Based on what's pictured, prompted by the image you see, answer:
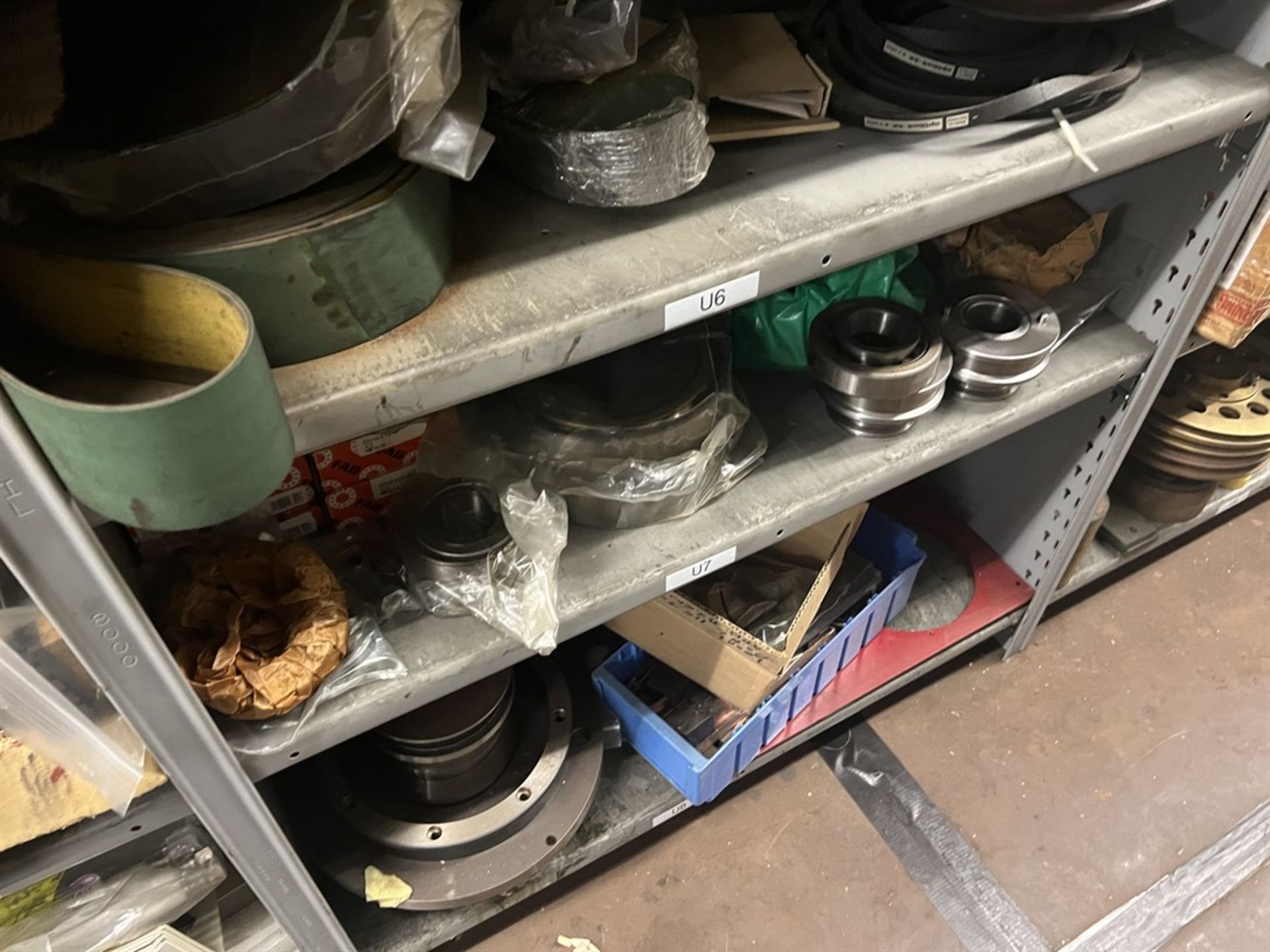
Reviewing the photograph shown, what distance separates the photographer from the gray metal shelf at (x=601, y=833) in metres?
1.13

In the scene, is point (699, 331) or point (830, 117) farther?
point (699, 331)

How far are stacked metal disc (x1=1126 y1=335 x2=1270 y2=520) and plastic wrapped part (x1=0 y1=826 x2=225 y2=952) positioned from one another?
143cm

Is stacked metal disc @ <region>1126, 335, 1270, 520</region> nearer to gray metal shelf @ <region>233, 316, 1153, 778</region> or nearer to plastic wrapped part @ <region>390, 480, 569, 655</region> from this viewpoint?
gray metal shelf @ <region>233, 316, 1153, 778</region>

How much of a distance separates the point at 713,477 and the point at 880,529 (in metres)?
0.53

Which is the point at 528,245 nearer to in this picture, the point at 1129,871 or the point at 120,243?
the point at 120,243

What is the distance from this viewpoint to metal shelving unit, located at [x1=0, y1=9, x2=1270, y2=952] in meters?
0.61

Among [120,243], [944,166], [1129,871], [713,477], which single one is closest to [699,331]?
[713,477]

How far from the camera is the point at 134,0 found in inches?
26.3

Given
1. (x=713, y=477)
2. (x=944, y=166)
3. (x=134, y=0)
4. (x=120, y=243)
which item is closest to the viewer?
(x=120, y=243)

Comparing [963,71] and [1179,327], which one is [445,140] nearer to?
[963,71]

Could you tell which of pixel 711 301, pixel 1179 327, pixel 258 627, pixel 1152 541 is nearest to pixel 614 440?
pixel 711 301

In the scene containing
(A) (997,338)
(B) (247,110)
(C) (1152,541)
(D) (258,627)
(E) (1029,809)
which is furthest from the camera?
(C) (1152,541)

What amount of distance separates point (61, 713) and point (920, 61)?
899 mm

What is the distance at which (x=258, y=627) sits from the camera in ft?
2.56
